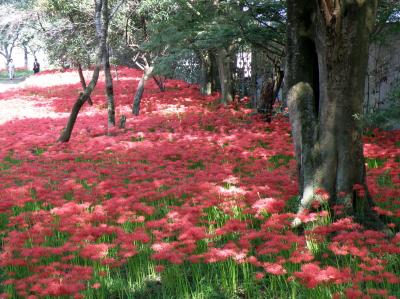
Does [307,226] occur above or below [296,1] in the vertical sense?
below

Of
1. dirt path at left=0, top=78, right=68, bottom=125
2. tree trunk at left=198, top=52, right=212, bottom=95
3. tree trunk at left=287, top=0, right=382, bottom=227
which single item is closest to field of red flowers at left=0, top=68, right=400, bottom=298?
tree trunk at left=287, top=0, right=382, bottom=227

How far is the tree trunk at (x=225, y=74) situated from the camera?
53.3 feet

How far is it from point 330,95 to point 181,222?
2291mm

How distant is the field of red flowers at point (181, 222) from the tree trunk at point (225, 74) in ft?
12.0

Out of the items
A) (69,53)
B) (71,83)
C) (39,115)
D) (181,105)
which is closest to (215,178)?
(181,105)

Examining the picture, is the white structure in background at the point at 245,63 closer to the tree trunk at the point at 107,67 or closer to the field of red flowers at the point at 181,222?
the field of red flowers at the point at 181,222

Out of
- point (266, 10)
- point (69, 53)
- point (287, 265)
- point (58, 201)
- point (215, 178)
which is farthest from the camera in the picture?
point (69, 53)

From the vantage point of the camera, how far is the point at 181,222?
5.50 meters

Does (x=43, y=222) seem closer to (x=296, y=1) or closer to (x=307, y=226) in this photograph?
(x=307, y=226)

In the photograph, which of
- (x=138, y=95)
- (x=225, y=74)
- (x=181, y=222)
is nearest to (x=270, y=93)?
(x=225, y=74)

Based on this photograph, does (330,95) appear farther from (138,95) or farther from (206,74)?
(206,74)

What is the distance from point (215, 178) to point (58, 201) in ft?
8.23

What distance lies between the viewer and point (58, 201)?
22.4 ft

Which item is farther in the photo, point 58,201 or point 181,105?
point 181,105
